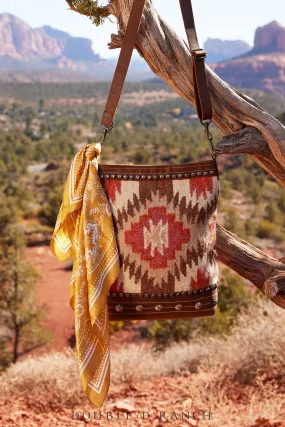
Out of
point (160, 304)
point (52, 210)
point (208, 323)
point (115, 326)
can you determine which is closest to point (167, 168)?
point (160, 304)

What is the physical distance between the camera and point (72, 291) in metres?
2.11

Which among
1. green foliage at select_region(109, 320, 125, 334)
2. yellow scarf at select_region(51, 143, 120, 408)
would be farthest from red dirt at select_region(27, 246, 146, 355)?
yellow scarf at select_region(51, 143, 120, 408)

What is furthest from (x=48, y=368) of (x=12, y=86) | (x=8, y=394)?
(x=12, y=86)

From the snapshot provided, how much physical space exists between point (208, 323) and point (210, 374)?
18.4ft

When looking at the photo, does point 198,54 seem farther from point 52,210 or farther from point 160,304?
point 52,210

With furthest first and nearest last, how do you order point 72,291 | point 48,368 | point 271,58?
1. point 271,58
2. point 48,368
3. point 72,291

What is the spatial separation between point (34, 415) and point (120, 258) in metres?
3.79

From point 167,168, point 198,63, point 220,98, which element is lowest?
point 167,168

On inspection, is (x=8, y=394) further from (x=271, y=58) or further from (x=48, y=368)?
(x=271, y=58)

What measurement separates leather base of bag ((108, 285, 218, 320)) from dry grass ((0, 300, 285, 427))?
3126 millimetres

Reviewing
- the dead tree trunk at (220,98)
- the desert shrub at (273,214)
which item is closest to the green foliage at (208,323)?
the dead tree trunk at (220,98)

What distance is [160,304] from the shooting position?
2078 millimetres

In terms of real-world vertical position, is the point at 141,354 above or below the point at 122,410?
below

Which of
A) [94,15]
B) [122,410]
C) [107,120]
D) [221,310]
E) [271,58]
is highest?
[271,58]
